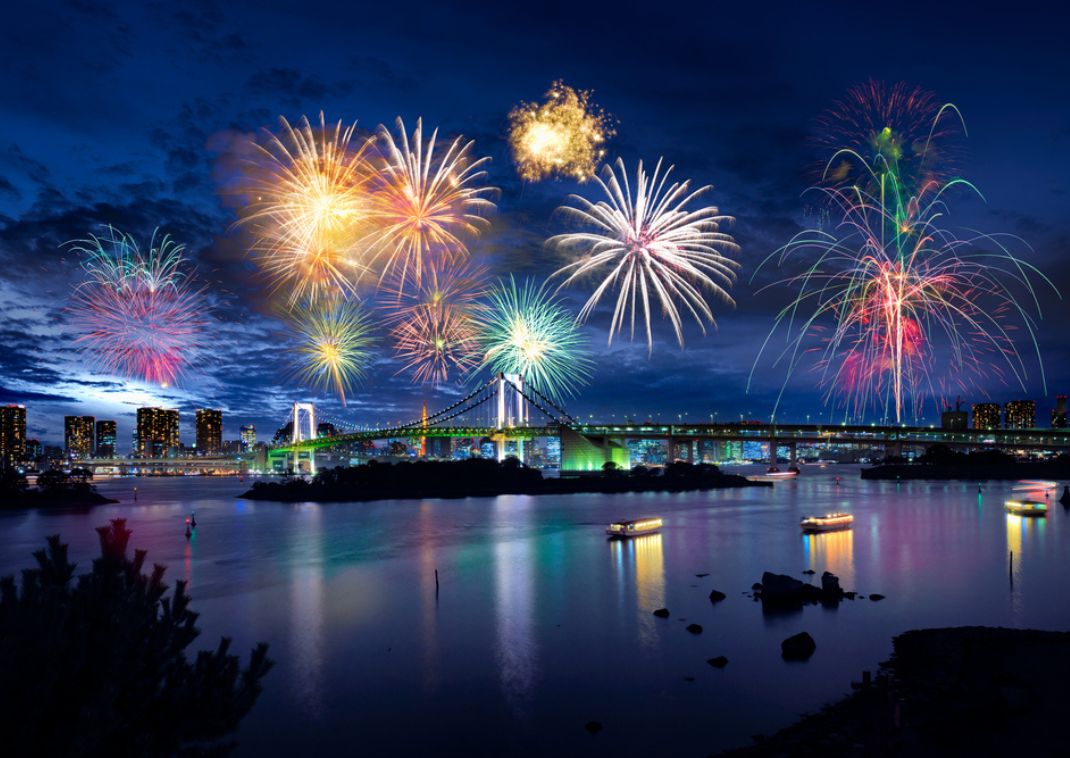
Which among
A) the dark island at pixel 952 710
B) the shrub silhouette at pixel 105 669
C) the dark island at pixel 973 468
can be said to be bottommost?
the dark island at pixel 973 468

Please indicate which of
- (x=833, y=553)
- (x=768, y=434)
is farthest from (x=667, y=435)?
(x=833, y=553)

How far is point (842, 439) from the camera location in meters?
124

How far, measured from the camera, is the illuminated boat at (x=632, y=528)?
5091 centimetres

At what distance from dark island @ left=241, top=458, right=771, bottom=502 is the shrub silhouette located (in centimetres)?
9038

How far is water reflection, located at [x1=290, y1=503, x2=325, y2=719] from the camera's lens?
19938 mm

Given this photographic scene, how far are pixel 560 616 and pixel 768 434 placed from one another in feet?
349

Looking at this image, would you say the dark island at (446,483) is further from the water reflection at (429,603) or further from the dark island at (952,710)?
the dark island at (952,710)

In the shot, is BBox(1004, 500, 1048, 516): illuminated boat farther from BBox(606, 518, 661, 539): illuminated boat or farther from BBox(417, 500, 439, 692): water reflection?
BBox(417, 500, 439, 692): water reflection

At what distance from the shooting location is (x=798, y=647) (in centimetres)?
2131

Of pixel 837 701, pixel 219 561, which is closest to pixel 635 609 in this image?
pixel 837 701

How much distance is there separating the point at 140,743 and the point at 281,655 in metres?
17.8

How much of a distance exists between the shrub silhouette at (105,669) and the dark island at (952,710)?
10568mm

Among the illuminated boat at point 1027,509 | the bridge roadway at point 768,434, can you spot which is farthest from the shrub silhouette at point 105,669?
the bridge roadway at point 768,434

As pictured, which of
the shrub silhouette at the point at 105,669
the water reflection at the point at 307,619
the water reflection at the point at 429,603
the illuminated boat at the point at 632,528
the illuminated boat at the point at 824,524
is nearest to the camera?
the shrub silhouette at the point at 105,669
